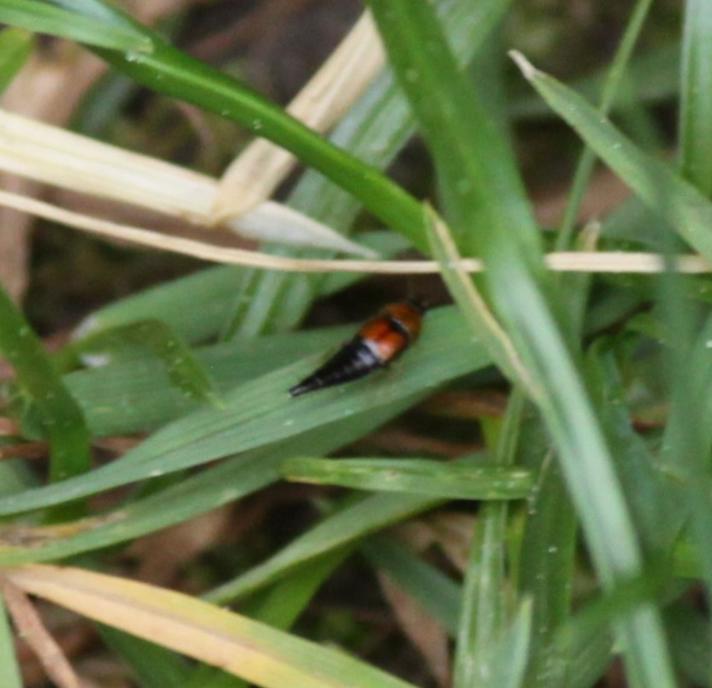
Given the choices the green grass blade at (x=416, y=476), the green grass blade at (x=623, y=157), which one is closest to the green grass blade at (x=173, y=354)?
the green grass blade at (x=416, y=476)

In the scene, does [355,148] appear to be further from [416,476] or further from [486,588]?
[486,588]

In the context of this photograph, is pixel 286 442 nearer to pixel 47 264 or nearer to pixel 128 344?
pixel 128 344

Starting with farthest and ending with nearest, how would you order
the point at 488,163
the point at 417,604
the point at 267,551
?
1. the point at 267,551
2. the point at 417,604
3. the point at 488,163

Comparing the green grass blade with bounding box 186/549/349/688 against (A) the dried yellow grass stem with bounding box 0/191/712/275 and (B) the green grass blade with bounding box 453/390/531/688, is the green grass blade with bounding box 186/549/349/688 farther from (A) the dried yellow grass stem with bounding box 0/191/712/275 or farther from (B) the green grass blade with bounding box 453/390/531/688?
(A) the dried yellow grass stem with bounding box 0/191/712/275

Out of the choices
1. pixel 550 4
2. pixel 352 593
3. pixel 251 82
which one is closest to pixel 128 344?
pixel 352 593

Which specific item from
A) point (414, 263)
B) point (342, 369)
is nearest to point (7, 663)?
point (342, 369)

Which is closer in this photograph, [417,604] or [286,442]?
[286,442]

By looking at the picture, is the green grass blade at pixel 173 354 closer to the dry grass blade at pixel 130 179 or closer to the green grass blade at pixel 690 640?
the dry grass blade at pixel 130 179
